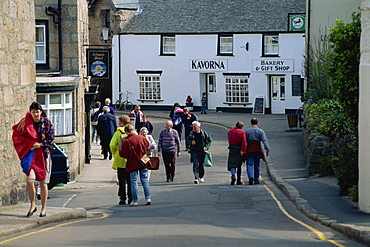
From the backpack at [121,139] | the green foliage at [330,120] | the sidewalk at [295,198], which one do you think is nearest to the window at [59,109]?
the sidewalk at [295,198]

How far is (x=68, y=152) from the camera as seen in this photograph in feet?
61.7

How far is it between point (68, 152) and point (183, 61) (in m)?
27.5

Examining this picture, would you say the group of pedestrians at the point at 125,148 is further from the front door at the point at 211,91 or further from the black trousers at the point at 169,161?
the front door at the point at 211,91

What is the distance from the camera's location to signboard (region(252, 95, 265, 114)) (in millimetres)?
43438

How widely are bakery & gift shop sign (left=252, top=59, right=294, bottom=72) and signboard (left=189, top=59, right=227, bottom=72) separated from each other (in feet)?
7.26

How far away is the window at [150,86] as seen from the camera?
152 ft

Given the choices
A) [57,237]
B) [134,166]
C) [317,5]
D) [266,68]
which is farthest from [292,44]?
[57,237]

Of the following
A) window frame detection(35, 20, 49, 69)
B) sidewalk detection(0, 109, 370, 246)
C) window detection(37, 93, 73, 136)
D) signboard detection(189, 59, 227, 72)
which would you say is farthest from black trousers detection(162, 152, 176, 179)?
signboard detection(189, 59, 227, 72)

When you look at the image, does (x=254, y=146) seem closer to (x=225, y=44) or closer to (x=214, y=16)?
(x=225, y=44)

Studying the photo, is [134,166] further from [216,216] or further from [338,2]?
[338,2]

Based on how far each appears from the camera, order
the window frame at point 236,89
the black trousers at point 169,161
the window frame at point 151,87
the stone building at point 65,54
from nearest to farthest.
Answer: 1. the black trousers at point 169,161
2. the stone building at point 65,54
3. the window frame at point 236,89
4. the window frame at point 151,87

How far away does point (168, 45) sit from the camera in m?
46.2

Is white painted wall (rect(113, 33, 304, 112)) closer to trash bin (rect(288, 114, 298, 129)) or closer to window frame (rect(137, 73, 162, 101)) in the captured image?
window frame (rect(137, 73, 162, 101))

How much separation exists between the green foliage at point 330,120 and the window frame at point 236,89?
20.8 meters
